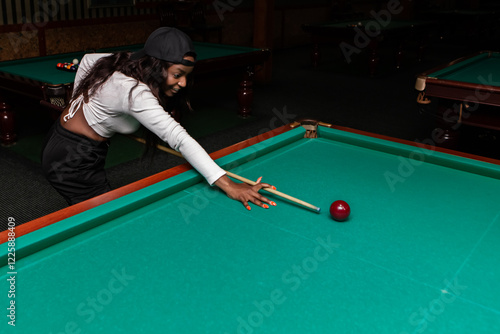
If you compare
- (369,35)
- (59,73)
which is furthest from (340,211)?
(369,35)

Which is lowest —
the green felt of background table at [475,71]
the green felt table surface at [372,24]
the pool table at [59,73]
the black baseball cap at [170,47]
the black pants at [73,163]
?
the black pants at [73,163]

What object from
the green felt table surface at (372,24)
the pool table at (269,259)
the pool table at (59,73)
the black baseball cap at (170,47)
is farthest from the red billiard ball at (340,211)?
the green felt table surface at (372,24)

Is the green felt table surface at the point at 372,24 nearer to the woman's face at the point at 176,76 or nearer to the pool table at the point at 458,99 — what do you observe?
the pool table at the point at 458,99

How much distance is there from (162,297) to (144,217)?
35cm

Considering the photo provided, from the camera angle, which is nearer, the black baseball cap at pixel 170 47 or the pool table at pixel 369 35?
the black baseball cap at pixel 170 47

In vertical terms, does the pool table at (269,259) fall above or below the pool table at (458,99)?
below

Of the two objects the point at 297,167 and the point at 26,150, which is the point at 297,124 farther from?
the point at 26,150

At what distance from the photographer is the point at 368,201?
137cm

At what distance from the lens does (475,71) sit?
284 centimetres

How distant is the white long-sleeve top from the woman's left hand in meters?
0.03

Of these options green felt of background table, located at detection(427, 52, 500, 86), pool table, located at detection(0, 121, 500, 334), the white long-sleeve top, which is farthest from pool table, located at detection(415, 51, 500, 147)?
the white long-sleeve top

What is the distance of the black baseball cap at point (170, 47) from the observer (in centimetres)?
144

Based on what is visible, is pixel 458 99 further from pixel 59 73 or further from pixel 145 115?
pixel 59 73

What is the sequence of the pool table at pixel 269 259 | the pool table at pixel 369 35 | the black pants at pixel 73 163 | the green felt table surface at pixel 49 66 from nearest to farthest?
the pool table at pixel 269 259, the black pants at pixel 73 163, the green felt table surface at pixel 49 66, the pool table at pixel 369 35
